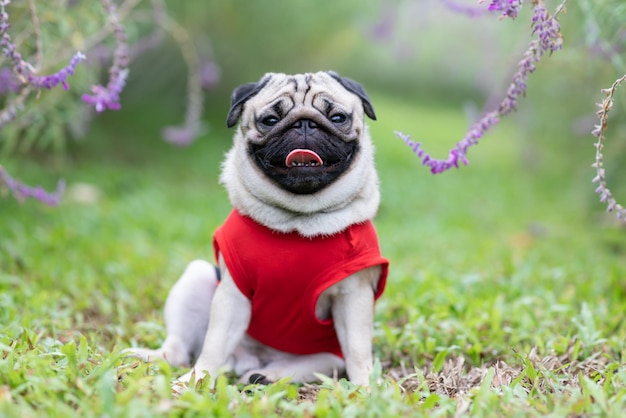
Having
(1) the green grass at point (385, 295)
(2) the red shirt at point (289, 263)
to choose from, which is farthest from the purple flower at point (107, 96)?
(1) the green grass at point (385, 295)

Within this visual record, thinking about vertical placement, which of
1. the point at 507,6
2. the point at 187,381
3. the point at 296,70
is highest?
the point at 296,70

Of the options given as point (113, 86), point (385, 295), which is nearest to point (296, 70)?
point (385, 295)

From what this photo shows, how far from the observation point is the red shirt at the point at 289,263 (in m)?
2.99

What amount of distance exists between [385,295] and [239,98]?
2074mm

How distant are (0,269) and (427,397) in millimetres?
3408

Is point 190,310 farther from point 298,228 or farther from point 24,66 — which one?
point 24,66

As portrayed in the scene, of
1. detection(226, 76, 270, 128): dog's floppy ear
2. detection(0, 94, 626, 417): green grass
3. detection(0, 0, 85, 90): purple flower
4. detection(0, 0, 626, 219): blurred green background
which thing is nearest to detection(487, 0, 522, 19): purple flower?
detection(226, 76, 270, 128): dog's floppy ear

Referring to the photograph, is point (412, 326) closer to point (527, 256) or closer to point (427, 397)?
point (427, 397)

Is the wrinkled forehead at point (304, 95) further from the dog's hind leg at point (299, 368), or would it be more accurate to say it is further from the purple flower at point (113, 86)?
the dog's hind leg at point (299, 368)

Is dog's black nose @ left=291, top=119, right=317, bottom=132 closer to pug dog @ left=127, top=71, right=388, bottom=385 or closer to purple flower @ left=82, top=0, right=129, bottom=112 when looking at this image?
pug dog @ left=127, top=71, right=388, bottom=385

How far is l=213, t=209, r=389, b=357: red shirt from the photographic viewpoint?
2990 mm

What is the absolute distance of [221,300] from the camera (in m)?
3.07

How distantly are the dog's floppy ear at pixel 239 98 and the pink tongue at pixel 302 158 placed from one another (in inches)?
14.4

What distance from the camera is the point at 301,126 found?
9.61 feet
